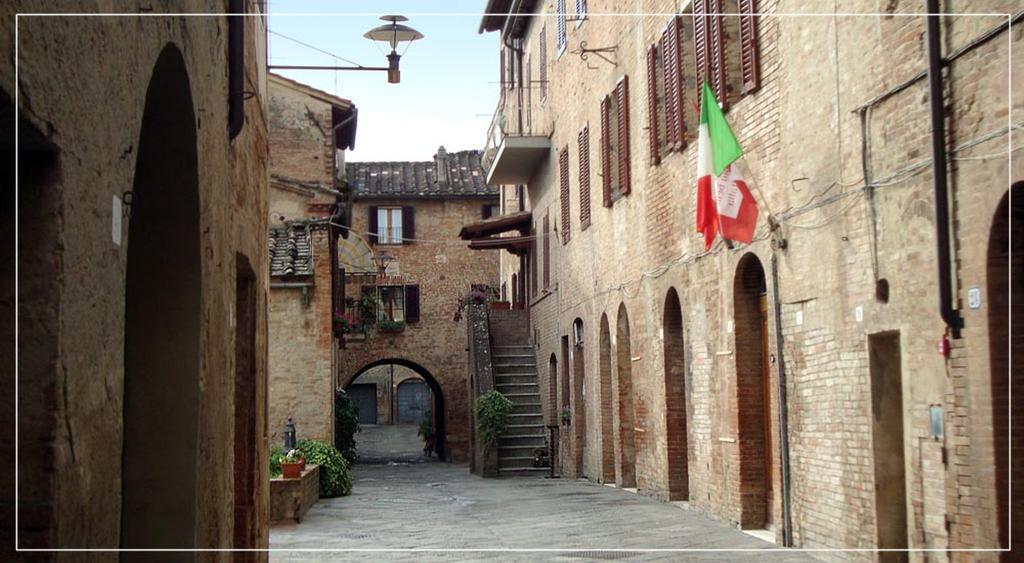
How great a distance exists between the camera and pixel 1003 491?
8.08 metres

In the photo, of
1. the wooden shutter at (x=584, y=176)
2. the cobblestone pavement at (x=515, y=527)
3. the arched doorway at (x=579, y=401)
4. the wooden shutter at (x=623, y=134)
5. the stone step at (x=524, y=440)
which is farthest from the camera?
the stone step at (x=524, y=440)

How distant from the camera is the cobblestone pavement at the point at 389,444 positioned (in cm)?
4225

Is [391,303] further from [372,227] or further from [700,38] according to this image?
[700,38]

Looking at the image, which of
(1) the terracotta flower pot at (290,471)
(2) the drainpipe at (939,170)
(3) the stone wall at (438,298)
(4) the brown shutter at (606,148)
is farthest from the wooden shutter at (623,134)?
(3) the stone wall at (438,298)

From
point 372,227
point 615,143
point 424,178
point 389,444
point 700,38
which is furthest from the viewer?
point 389,444

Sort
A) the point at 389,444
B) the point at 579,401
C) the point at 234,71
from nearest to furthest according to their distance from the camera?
the point at 234,71 < the point at 579,401 < the point at 389,444

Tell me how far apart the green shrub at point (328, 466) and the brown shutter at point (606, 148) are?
632cm

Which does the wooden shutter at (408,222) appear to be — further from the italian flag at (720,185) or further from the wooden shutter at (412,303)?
the italian flag at (720,185)

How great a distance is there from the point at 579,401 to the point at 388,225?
64.9ft

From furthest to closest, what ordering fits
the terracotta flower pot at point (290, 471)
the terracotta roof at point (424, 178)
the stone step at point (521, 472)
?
the terracotta roof at point (424, 178)
the stone step at point (521, 472)
the terracotta flower pot at point (290, 471)

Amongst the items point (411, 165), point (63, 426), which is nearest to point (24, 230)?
point (63, 426)

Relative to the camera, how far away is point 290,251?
76.2ft

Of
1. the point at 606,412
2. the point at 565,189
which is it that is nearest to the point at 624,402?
the point at 606,412

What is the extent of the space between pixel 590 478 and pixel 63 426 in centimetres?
1949
